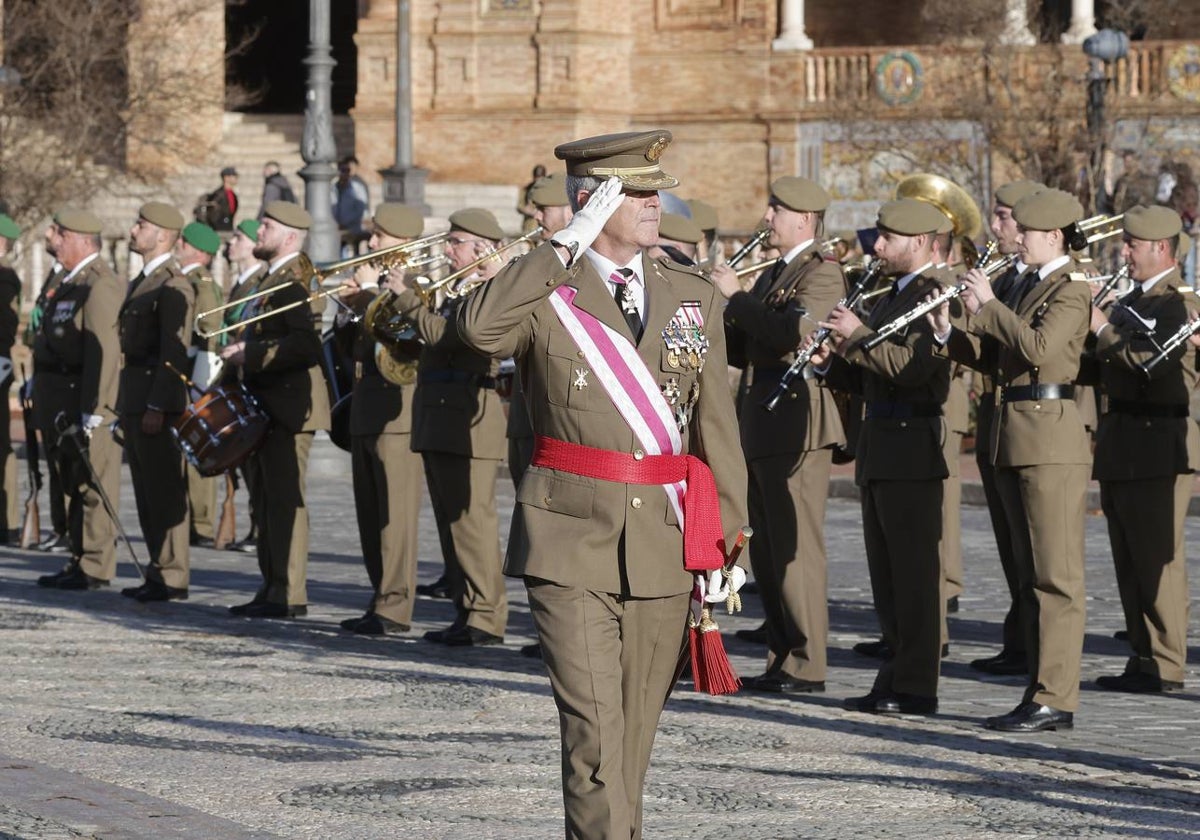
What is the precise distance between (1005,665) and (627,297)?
467 centimetres

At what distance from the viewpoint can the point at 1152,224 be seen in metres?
10.2

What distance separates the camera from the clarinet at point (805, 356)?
9.58 meters

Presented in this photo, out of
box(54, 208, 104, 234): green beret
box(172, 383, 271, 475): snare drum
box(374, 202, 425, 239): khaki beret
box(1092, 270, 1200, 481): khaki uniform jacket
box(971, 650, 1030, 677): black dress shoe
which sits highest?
box(374, 202, 425, 239): khaki beret

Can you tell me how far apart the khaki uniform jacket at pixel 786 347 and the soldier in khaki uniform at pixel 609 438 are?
11.1 ft

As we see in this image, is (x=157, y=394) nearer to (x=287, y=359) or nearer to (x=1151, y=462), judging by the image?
(x=287, y=359)

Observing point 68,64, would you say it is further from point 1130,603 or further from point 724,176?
point 1130,603

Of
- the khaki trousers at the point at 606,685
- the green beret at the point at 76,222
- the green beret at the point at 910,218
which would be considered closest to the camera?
the khaki trousers at the point at 606,685

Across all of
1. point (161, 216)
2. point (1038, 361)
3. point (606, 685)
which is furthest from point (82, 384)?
point (606, 685)

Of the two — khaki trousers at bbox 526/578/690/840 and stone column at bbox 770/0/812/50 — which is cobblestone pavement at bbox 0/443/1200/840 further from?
stone column at bbox 770/0/812/50

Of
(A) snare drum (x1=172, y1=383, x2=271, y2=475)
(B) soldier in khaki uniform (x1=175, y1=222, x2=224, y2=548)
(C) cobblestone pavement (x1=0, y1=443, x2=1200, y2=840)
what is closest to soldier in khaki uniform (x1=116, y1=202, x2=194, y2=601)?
(B) soldier in khaki uniform (x1=175, y1=222, x2=224, y2=548)

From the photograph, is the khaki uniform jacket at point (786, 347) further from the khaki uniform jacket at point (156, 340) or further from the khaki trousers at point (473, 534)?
the khaki uniform jacket at point (156, 340)

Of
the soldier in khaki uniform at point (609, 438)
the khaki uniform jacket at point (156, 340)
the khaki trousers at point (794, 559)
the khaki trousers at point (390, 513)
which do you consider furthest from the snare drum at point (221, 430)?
the soldier in khaki uniform at point (609, 438)

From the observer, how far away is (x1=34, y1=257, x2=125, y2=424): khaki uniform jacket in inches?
513

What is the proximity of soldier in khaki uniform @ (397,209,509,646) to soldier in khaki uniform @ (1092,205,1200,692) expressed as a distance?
268 cm
